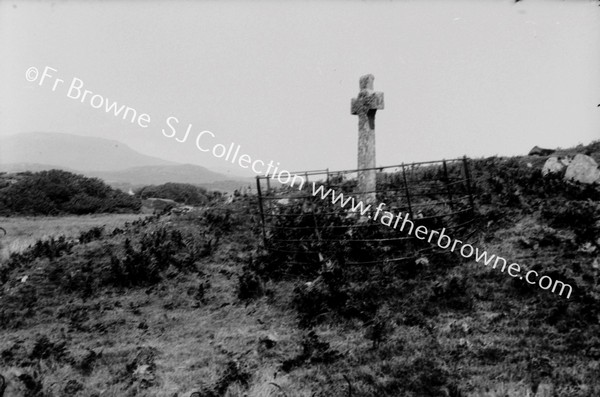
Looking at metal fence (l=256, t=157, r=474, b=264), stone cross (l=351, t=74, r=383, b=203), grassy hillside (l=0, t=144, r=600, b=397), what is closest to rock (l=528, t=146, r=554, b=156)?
grassy hillside (l=0, t=144, r=600, b=397)

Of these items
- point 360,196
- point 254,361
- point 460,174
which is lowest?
point 254,361

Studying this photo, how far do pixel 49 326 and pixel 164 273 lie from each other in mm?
2657

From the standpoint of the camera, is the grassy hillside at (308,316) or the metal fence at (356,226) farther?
the metal fence at (356,226)

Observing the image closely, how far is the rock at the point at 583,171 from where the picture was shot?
1158 centimetres

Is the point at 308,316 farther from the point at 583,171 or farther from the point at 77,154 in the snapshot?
the point at 77,154

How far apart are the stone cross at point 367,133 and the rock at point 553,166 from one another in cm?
486

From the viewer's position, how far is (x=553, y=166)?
12.8 metres

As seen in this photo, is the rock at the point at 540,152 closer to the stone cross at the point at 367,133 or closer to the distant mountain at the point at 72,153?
the stone cross at the point at 367,133

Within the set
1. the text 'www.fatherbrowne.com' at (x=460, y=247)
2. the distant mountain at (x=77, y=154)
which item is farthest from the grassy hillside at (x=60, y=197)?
the distant mountain at (x=77, y=154)

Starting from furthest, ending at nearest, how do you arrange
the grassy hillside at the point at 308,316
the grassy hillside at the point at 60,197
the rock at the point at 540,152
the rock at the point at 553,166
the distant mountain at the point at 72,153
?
the distant mountain at the point at 72,153, the grassy hillside at the point at 60,197, the rock at the point at 540,152, the rock at the point at 553,166, the grassy hillside at the point at 308,316

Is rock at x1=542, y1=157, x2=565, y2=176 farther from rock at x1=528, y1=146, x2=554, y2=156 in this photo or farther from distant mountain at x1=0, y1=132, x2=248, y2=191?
distant mountain at x1=0, y1=132, x2=248, y2=191

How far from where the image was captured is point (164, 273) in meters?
11.1

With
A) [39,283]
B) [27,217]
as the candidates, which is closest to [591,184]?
[39,283]

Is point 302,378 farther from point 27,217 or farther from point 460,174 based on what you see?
point 27,217
